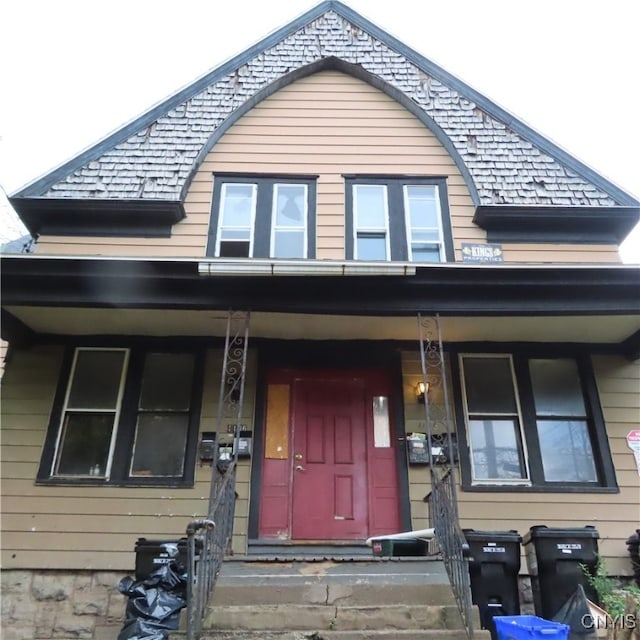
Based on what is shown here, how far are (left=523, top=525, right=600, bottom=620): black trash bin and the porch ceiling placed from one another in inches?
85.2

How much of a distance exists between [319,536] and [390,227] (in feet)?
12.1

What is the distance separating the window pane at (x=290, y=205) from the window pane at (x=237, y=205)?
1.17 ft

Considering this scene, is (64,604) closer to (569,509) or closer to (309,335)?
(309,335)

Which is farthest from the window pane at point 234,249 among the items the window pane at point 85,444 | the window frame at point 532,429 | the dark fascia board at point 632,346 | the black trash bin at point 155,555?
the dark fascia board at point 632,346

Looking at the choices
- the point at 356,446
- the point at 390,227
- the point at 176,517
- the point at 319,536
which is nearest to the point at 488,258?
the point at 390,227

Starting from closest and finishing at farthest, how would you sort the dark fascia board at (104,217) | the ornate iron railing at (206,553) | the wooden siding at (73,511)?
the ornate iron railing at (206,553) < the wooden siding at (73,511) < the dark fascia board at (104,217)

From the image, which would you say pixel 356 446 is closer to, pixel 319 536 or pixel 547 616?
pixel 319 536

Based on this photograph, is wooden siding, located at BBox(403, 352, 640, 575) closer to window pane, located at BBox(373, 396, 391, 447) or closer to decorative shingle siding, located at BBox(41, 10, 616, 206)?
window pane, located at BBox(373, 396, 391, 447)

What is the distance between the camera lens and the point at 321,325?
6.23 metres

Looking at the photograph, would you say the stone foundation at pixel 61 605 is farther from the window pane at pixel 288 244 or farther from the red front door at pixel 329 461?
the window pane at pixel 288 244

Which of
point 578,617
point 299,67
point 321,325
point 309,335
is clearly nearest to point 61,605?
point 309,335

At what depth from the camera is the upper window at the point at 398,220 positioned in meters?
6.89

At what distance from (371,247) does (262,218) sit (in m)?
1.40

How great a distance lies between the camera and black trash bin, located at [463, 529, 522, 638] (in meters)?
4.69
